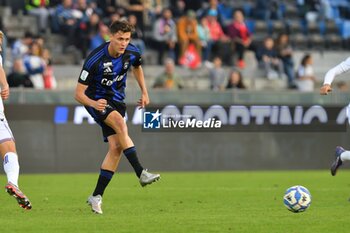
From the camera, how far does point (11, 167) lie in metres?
12.0

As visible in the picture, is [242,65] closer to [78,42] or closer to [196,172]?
[78,42]

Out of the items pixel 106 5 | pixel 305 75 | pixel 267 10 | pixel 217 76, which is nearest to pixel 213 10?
pixel 106 5

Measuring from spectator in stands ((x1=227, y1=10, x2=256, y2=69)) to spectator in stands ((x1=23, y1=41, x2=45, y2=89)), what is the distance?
5712mm

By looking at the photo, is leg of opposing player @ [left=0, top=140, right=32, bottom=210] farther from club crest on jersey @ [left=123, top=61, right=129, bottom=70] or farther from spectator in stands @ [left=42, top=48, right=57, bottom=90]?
spectator in stands @ [left=42, top=48, right=57, bottom=90]

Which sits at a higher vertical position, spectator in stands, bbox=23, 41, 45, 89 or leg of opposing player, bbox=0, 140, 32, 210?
leg of opposing player, bbox=0, 140, 32, 210

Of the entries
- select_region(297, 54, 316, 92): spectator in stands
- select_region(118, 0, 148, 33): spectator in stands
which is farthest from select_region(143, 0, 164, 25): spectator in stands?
select_region(297, 54, 316, 92): spectator in stands

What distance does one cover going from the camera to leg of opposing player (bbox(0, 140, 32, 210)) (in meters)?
11.5

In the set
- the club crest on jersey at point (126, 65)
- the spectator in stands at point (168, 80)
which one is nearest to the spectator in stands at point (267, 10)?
the spectator in stands at point (168, 80)

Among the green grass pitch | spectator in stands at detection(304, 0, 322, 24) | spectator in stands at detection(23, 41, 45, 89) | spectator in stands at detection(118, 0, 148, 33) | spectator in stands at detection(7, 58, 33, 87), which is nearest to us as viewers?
the green grass pitch

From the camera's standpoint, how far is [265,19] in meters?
29.4

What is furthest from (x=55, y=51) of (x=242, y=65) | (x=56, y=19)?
(x=242, y=65)

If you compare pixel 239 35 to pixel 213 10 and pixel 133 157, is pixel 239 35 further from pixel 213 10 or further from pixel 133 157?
pixel 133 157

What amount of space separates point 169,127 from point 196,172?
109 cm

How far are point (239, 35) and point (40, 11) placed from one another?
204 inches
